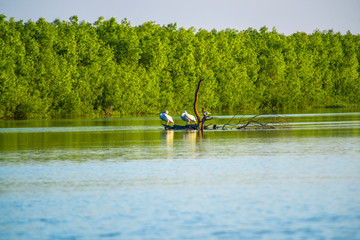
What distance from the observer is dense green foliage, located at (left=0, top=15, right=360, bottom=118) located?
249 ft

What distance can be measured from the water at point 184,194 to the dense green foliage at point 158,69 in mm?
51997

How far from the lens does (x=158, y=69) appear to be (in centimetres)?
9469

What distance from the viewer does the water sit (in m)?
10.1

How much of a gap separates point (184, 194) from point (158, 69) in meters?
82.2

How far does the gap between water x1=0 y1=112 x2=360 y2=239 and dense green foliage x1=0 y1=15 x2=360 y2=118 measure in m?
52.0

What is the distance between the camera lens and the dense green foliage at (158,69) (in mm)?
75938

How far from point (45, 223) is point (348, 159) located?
10.7m

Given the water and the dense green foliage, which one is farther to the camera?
the dense green foliage

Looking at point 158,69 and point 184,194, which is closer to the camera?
point 184,194

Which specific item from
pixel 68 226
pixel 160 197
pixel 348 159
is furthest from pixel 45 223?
pixel 348 159

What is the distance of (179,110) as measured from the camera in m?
94.8

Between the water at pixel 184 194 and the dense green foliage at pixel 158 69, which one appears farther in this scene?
the dense green foliage at pixel 158 69

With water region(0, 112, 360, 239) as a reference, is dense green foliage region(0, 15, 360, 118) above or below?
above

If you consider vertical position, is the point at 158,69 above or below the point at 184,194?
above
